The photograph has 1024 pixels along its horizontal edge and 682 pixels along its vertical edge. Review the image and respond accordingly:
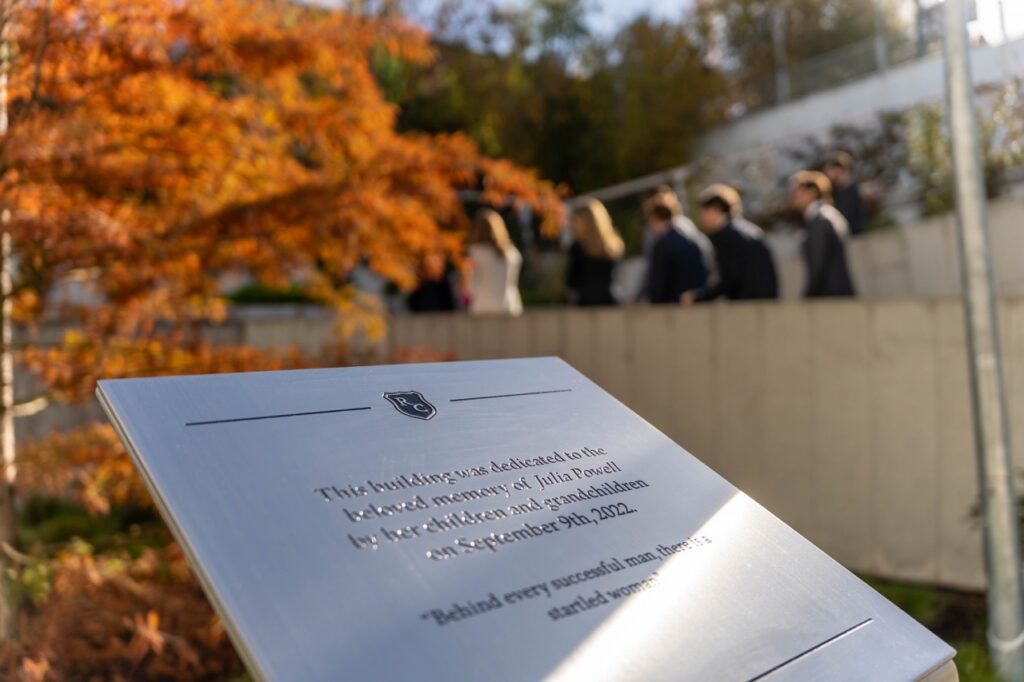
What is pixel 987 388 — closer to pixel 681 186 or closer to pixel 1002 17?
pixel 1002 17

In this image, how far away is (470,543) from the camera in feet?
6.63

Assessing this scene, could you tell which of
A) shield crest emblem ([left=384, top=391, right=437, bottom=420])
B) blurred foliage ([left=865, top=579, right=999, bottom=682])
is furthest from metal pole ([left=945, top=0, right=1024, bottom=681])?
shield crest emblem ([left=384, top=391, right=437, bottom=420])

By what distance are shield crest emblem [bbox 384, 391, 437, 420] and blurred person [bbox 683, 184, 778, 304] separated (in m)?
5.16

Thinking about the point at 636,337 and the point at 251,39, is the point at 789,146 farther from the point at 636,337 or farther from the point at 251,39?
the point at 251,39

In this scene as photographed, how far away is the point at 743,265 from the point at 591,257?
1.41 meters

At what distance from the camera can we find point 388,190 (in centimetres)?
556

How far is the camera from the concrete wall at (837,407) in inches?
220

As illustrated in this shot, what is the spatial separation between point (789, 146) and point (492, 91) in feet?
32.2

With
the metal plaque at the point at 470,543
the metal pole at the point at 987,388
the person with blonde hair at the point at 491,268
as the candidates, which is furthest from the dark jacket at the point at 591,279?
the metal plaque at the point at 470,543

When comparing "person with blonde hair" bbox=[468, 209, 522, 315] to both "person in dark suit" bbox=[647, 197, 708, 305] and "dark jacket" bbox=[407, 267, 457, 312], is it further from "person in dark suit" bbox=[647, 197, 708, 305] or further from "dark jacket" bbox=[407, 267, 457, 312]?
"person in dark suit" bbox=[647, 197, 708, 305]

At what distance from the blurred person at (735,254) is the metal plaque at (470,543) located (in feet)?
15.7

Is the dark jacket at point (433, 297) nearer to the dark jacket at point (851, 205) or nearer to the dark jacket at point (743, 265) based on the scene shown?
the dark jacket at point (743, 265)

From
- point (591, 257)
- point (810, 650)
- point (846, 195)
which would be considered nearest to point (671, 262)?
point (591, 257)

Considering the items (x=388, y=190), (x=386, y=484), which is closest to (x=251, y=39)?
(x=388, y=190)
